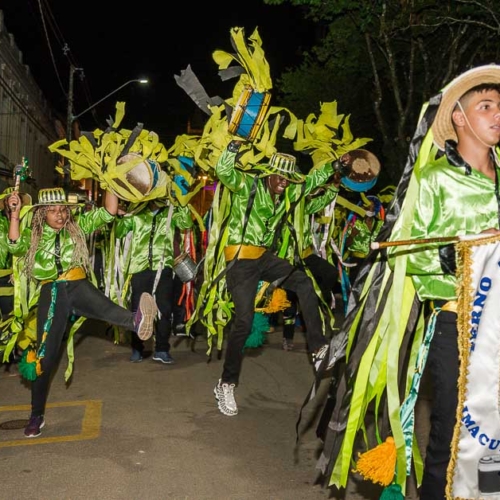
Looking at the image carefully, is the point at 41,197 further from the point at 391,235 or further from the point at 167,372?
the point at 391,235

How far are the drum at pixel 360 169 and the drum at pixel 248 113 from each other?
1103 millimetres

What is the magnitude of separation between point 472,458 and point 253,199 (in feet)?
10.9

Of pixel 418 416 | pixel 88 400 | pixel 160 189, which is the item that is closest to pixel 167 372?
pixel 88 400

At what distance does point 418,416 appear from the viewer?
5277mm

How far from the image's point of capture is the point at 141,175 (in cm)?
562

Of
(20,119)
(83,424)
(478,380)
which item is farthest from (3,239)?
(20,119)

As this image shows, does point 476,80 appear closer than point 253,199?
Yes

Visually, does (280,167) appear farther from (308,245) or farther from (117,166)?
(308,245)

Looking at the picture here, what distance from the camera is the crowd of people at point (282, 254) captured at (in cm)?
290

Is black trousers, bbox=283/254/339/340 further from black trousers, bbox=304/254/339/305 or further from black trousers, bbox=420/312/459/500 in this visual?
black trousers, bbox=420/312/459/500

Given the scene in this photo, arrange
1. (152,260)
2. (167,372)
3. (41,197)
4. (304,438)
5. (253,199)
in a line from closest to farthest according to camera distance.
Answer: (304,438) < (41,197) < (253,199) < (167,372) < (152,260)

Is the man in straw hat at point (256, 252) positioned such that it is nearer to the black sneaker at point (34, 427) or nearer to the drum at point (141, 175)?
the drum at point (141, 175)

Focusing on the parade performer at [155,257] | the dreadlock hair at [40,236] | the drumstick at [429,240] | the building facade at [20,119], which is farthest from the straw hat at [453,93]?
the building facade at [20,119]

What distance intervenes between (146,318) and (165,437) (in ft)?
3.08
